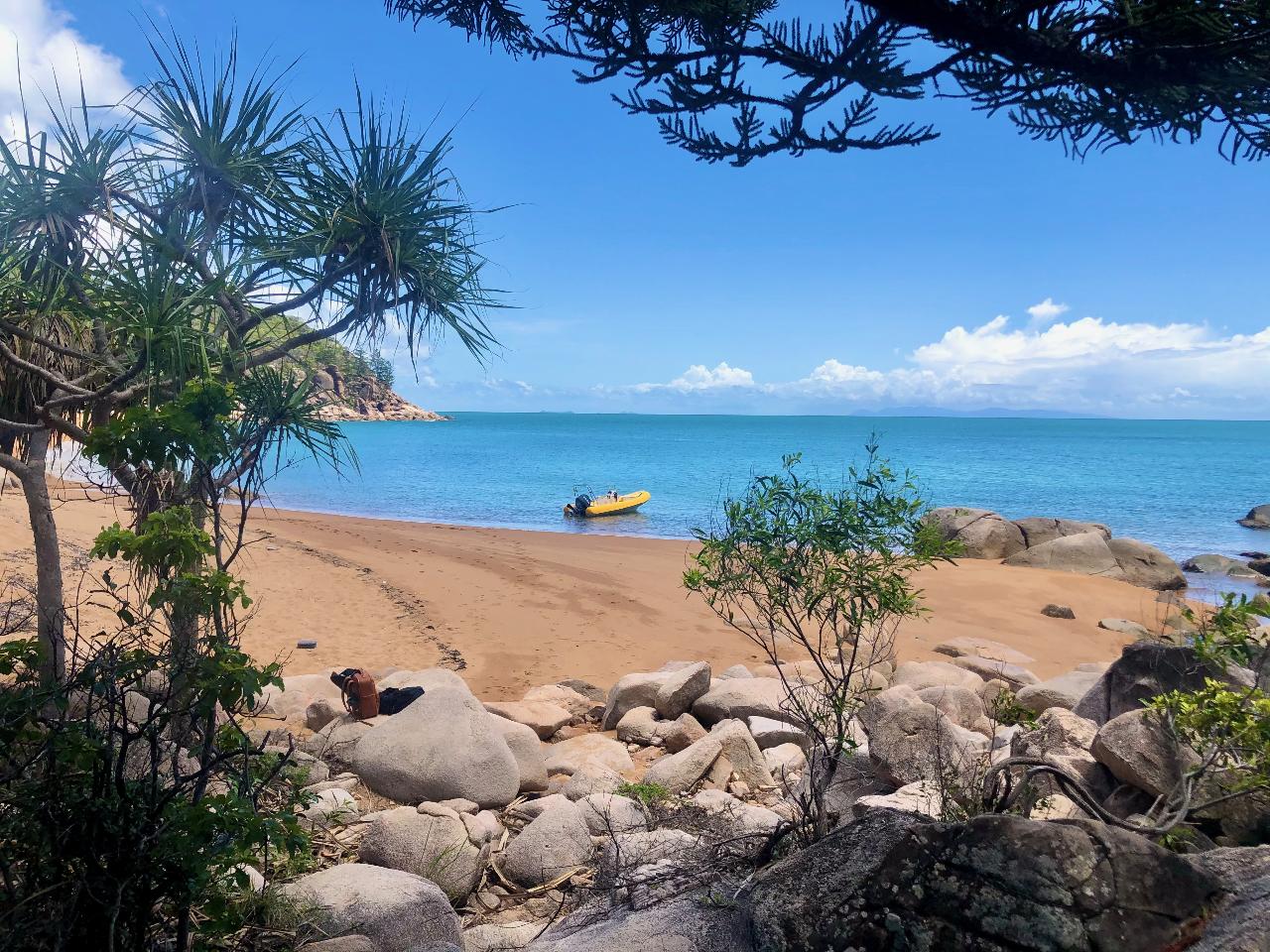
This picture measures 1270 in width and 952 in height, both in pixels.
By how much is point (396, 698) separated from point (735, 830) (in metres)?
4.22

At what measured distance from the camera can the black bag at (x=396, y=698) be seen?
25.3 feet

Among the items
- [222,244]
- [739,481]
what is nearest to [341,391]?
[222,244]

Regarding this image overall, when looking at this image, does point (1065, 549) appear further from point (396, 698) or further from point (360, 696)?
point (360, 696)

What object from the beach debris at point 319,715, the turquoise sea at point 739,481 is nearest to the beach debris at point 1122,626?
the turquoise sea at point 739,481

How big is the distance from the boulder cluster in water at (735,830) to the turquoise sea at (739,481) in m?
1.62

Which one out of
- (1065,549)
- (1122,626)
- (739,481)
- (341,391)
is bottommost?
(739,481)

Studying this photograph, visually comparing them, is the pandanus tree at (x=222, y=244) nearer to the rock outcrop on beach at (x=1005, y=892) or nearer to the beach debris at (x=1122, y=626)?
the rock outcrop on beach at (x=1005, y=892)

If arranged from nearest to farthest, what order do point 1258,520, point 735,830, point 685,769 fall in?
point 735,830 → point 685,769 → point 1258,520

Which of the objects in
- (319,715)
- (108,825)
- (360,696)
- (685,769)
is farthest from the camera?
(319,715)

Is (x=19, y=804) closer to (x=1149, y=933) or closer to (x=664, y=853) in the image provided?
(x=664, y=853)

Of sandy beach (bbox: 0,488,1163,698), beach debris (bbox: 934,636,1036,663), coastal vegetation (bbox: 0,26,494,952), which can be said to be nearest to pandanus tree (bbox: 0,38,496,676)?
coastal vegetation (bbox: 0,26,494,952)

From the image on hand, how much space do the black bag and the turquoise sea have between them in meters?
Answer: 2.13

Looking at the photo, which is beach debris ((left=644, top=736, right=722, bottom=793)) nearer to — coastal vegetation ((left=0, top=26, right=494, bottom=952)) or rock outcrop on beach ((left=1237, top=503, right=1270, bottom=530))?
coastal vegetation ((left=0, top=26, right=494, bottom=952))

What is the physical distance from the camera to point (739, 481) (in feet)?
179
